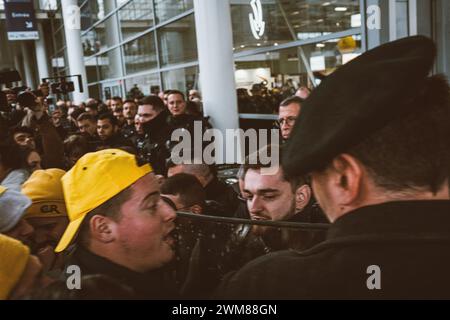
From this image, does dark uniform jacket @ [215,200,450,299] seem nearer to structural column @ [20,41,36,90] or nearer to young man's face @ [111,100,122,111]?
young man's face @ [111,100,122,111]

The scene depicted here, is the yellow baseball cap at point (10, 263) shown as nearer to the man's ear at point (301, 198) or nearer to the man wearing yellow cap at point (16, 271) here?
the man wearing yellow cap at point (16, 271)

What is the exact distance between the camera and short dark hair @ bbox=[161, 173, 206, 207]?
2562 mm

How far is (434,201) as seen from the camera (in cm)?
80

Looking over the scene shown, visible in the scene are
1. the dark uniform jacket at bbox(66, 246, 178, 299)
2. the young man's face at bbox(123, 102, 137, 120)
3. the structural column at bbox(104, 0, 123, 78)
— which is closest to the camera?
the dark uniform jacket at bbox(66, 246, 178, 299)

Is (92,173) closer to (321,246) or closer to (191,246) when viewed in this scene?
(191,246)

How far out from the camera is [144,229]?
1543 millimetres

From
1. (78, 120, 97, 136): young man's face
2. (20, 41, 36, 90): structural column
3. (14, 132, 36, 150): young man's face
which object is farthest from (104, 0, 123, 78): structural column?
(20, 41, 36, 90): structural column

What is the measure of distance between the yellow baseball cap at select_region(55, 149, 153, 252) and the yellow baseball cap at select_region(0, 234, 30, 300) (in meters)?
0.25

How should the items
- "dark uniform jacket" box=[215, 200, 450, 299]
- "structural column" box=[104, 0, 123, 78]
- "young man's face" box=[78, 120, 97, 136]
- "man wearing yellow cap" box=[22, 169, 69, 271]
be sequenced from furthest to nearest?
"structural column" box=[104, 0, 123, 78] < "young man's face" box=[78, 120, 97, 136] < "man wearing yellow cap" box=[22, 169, 69, 271] < "dark uniform jacket" box=[215, 200, 450, 299]

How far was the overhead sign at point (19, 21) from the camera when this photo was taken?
13.6 metres

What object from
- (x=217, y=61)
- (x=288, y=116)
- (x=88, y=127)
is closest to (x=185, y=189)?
(x=288, y=116)

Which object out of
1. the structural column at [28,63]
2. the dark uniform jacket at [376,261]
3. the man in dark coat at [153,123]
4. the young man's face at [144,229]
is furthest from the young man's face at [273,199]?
the structural column at [28,63]

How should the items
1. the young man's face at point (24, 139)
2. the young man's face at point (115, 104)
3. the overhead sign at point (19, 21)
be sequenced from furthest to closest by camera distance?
the overhead sign at point (19, 21) → the young man's face at point (115, 104) → the young man's face at point (24, 139)

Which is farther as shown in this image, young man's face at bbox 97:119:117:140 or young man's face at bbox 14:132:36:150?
young man's face at bbox 97:119:117:140
